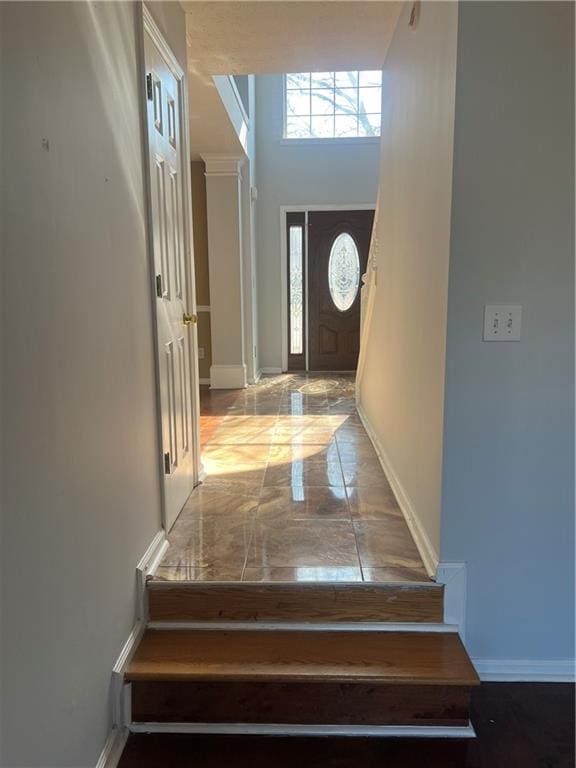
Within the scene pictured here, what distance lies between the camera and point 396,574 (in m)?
1.95

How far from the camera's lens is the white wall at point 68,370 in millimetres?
1073

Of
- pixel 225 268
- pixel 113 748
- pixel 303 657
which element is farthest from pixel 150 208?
pixel 225 268

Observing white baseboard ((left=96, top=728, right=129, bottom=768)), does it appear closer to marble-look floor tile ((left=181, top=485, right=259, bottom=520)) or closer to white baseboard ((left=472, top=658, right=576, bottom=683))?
marble-look floor tile ((left=181, top=485, right=259, bottom=520))

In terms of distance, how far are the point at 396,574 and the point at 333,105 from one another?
587 cm

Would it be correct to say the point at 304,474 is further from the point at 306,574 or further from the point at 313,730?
the point at 313,730

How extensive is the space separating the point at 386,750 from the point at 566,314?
1.41 metres

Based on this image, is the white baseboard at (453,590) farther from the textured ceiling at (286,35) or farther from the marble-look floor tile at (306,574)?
the textured ceiling at (286,35)

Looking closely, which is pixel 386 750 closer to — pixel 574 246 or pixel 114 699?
pixel 114 699

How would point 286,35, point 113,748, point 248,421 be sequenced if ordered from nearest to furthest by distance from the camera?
point 113,748
point 286,35
point 248,421

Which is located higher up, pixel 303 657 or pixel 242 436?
pixel 242 436

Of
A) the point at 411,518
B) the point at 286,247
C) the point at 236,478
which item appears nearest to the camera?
the point at 411,518

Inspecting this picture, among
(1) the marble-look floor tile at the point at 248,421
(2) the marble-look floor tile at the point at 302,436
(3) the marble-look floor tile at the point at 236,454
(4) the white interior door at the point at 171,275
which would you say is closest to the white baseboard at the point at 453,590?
(4) the white interior door at the point at 171,275

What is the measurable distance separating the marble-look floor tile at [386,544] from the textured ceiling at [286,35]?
2.30 m

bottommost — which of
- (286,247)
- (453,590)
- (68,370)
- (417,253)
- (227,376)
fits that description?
(453,590)
